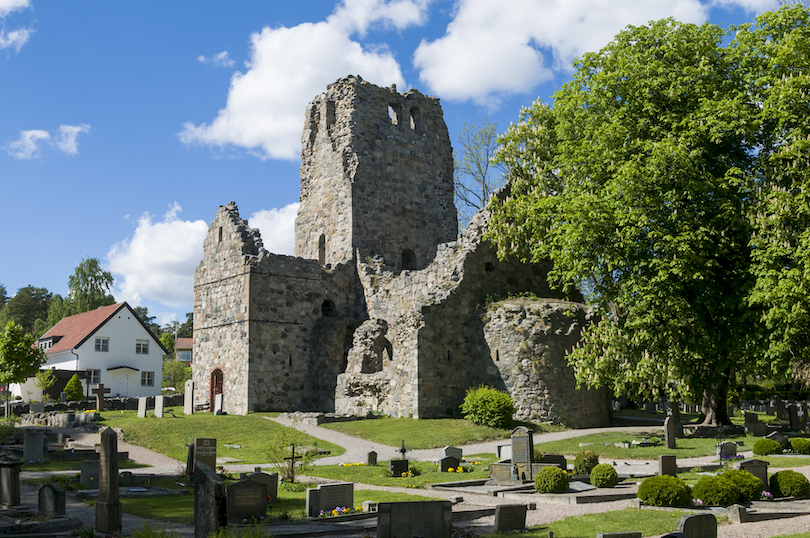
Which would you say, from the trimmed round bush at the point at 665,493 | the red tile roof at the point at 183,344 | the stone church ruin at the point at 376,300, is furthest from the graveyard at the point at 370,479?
the red tile roof at the point at 183,344

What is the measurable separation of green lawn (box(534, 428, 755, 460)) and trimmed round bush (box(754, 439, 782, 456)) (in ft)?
4.64

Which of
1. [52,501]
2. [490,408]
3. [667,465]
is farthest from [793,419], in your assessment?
[52,501]

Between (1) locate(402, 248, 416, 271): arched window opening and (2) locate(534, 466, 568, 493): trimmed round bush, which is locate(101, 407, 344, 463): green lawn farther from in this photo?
(1) locate(402, 248, 416, 271): arched window opening

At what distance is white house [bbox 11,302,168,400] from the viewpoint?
184 feet

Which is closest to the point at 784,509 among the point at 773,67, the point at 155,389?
the point at 773,67

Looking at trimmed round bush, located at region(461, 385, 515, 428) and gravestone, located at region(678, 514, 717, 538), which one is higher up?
trimmed round bush, located at region(461, 385, 515, 428)

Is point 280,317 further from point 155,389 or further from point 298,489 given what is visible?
point 155,389

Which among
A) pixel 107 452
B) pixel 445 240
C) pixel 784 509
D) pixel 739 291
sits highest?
pixel 445 240

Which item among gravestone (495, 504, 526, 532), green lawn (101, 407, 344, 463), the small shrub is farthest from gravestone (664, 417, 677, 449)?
gravestone (495, 504, 526, 532)

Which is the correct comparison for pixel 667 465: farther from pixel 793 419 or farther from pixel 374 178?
pixel 374 178

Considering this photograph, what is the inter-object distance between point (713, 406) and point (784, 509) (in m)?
18.6

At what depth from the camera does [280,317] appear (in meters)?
35.5

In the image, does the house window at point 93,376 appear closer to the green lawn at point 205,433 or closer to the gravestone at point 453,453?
the green lawn at point 205,433

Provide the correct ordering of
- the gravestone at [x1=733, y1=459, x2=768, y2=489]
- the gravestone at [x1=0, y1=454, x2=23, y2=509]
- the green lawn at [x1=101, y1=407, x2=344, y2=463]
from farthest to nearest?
the green lawn at [x1=101, y1=407, x2=344, y2=463] < the gravestone at [x1=733, y1=459, x2=768, y2=489] < the gravestone at [x1=0, y1=454, x2=23, y2=509]
